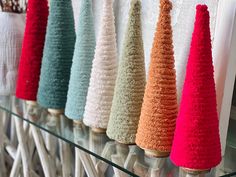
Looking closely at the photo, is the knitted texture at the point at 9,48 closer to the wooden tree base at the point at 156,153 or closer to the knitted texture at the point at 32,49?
the knitted texture at the point at 32,49

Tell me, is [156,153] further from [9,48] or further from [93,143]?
[9,48]

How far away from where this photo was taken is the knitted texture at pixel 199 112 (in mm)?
405

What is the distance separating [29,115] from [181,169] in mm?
323

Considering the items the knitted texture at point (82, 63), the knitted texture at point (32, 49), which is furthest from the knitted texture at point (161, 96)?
the knitted texture at point (32, 49)

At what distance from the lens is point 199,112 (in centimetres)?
41

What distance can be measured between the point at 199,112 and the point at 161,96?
5 cm

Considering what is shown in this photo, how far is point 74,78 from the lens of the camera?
557mm

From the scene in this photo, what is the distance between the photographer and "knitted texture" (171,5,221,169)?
0.41 metres

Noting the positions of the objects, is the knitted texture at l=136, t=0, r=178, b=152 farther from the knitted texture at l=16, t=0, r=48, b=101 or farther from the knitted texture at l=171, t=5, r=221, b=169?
the knitted texture at l=16, t=0, r=48, b=101

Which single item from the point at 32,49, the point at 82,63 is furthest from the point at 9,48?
the point at 82,63

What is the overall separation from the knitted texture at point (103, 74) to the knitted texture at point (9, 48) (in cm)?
19

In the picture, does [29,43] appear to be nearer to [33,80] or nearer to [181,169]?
[33,80]

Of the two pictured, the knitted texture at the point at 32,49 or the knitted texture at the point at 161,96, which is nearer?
the knitted texture at the point at 161,96

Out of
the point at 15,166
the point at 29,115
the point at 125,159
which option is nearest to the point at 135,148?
the point at 125,159
